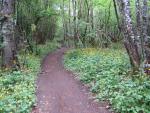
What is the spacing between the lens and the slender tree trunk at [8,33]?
1616cm

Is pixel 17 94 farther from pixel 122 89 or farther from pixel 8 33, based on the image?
pixel 8 33

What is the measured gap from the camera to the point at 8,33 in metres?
16.3

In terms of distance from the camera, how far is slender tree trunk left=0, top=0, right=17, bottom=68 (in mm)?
16156

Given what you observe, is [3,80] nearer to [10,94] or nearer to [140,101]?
[10,94]

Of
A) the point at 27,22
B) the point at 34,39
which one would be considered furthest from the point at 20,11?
the point at 34,39

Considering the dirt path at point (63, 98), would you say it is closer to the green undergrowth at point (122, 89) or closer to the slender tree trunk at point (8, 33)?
the green undergrowth at point (122, 89)

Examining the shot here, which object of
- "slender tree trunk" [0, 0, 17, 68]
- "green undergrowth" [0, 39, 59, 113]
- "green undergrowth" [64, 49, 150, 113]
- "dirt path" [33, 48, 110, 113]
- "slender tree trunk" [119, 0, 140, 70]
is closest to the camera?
"green undergrowth" [64, 49, 150, 113]

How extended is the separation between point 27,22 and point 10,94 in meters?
18.3

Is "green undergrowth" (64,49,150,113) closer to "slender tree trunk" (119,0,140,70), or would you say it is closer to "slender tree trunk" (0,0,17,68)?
"slender tree trunk" (119,0,140,70)

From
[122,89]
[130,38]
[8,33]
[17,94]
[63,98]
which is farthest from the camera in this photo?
[8,33]

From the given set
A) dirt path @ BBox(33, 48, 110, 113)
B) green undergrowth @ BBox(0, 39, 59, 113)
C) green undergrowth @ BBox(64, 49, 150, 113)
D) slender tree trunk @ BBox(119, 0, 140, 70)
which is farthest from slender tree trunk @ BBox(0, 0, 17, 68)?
slender tree trunk @ BBox(119, 0, 140, 70)

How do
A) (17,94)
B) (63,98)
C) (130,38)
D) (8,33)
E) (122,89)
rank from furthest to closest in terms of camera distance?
(8,33)
(130,38)
(63,98)
(17,94)
(122,89)

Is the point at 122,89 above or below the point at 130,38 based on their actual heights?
below

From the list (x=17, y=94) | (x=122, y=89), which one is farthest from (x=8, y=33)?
(x=122, y=89)
